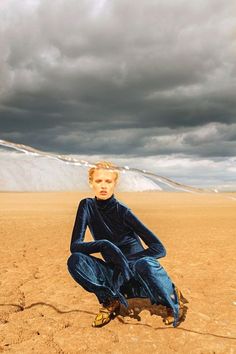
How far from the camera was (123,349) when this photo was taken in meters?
3.55

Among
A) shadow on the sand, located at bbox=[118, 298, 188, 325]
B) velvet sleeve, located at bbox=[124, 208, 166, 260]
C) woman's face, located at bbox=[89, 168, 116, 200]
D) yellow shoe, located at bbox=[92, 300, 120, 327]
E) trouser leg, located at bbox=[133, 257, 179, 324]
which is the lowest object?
shadow on the sand, located at bbox=[118, 298, 188, 325]

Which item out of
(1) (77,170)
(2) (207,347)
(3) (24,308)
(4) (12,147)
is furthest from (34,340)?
(1) (77,170)

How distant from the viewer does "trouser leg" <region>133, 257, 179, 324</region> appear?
3.72 metres

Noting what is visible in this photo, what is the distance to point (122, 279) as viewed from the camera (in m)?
3.86

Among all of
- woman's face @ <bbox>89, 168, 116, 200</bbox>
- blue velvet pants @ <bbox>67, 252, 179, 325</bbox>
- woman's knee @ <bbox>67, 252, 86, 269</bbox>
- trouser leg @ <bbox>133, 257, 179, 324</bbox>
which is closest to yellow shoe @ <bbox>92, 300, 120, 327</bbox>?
blue velvet pants @ <bbox>67, 252, 179, 325</bbox>

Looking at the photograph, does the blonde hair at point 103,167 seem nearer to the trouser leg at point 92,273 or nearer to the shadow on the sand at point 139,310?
the trouser leg at point 92,273

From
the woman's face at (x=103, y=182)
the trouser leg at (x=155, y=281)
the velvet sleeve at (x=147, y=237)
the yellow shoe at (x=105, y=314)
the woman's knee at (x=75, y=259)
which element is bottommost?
the yellow shoe at (x=105, y=314)

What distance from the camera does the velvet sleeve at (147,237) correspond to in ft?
12.6

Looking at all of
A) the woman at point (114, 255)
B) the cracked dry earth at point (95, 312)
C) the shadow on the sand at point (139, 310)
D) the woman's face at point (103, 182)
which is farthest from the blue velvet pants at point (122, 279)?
the woman's face at point (103, 182)

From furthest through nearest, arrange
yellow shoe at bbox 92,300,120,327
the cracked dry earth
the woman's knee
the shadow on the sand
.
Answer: the shadow on the sand
yellow shoe at bbox 92,300,120,327
the woman's knee
the cracked dry earth

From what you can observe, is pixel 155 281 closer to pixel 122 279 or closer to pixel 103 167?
pixel 122 279

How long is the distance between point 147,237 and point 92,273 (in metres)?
0.65

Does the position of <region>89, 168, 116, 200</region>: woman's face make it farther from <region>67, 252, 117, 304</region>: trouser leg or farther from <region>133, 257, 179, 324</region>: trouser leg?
<region>133, 257, 179, 324</region>: trouser leg

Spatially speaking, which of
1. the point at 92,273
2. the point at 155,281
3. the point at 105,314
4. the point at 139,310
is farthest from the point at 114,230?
the point at 139,310
